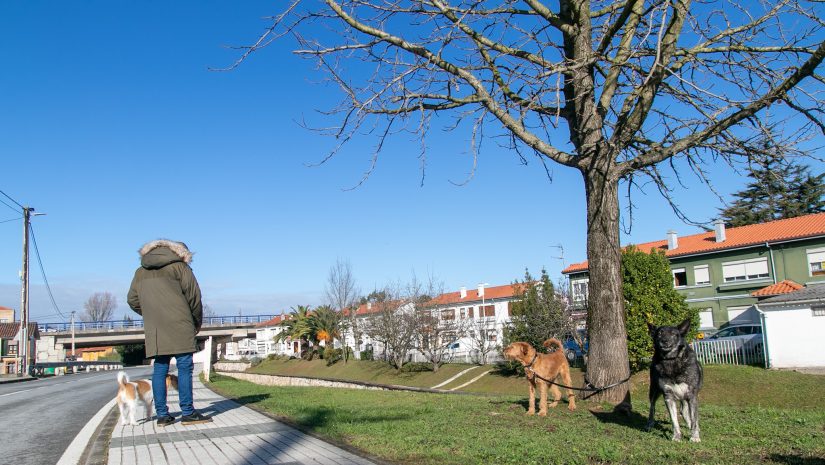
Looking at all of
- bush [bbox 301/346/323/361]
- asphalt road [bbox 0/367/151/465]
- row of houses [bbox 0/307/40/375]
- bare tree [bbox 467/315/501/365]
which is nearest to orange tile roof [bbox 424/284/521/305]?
bush [bbox 301/346/323/361]

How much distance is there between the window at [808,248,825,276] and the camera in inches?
1502

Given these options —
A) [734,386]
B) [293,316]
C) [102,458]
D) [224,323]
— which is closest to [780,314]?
[734,386]

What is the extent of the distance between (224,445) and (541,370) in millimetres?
3915

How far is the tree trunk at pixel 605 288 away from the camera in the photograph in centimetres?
763

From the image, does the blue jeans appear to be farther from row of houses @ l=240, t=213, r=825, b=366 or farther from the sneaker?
row of houses @ l=240, t=213, r=825, b=366

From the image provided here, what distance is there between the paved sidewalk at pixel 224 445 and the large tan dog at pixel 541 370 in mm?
2889

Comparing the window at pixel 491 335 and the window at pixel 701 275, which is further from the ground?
the window at pixel 701 275

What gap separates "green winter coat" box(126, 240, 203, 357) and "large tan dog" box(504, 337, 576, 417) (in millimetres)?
3998

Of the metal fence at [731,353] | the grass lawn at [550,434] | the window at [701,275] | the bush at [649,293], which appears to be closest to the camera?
the grass lawn at [550,434]

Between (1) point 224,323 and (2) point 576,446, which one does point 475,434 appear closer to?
(2) point 576,446

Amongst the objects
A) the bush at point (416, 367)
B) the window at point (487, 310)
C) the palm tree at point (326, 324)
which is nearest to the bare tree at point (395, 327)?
the bush at point (416, 367)

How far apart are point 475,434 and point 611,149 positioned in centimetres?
393

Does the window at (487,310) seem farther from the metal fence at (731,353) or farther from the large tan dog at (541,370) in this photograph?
the large tan dog at (541,370)

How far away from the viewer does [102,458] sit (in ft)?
17.9
